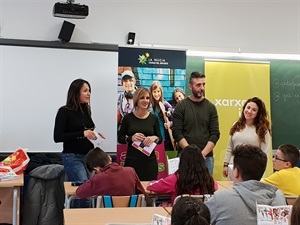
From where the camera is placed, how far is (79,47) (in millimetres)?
5113

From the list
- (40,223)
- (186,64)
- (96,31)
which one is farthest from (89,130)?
(186,64)

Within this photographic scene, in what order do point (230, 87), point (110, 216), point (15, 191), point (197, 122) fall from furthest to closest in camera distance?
point (230, 87) < point (197, 122) < point (15, 191) < point (110, 216)

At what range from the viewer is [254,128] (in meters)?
4.21

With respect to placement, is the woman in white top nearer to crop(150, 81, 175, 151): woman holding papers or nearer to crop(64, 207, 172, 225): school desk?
crop(150, 81, 175, 151): woman holding papers

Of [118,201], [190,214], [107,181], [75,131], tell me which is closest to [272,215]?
[190,214]

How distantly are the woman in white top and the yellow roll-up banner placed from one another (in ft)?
4.24

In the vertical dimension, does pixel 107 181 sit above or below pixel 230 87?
below

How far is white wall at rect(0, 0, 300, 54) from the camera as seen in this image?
5.03 metres

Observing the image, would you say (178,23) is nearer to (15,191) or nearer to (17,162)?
(17,162)

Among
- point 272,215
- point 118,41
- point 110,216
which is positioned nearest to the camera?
point 272,215

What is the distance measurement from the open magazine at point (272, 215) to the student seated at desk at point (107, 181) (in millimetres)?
1238

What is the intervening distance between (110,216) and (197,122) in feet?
6.72

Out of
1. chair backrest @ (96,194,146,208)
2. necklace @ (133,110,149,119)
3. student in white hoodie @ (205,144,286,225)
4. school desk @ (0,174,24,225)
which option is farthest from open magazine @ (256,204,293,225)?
school desk @ (0,174,24,225)

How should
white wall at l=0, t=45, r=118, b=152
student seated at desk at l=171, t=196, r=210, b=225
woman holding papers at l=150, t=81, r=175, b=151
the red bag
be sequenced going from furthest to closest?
woman holding papers at l=150, t=81, r=175, b=151
white wall at l=0, t=45, r=118, b=152
the red bag
student seated at desk at l=171, t=196, r=210, b=225
